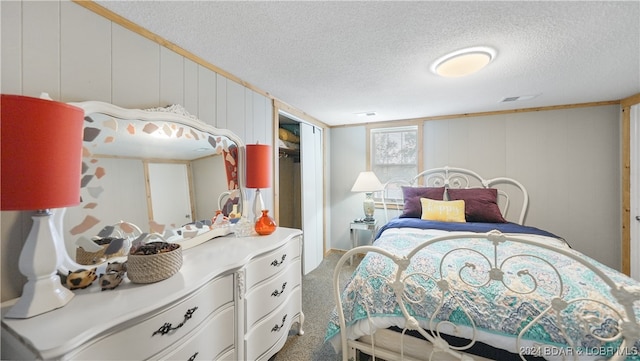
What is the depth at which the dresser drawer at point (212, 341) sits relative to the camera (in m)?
1.06

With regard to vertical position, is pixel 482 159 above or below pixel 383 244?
above

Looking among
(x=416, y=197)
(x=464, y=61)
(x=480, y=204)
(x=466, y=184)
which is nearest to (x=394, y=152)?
(x=416, y=197)

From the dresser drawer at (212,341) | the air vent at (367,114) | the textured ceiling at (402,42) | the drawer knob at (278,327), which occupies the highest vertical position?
the air vent at (367,114)

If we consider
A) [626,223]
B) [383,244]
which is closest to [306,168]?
[383,244]

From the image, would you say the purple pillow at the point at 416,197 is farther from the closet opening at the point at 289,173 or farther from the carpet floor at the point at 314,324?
the closet opening at the point at 289,173

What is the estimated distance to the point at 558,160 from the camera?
9.93ft

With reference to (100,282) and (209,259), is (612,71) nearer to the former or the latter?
(209,259)

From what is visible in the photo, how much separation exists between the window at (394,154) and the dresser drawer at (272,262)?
2.40 m

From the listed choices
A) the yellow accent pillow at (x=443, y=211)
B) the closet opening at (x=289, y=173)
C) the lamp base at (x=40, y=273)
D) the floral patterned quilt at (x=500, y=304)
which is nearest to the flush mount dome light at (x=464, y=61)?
the floral patterned quilt at (x=500, y=304)

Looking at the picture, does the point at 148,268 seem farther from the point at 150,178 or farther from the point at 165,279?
the point at 150,178

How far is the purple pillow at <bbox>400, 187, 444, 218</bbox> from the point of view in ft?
9.86

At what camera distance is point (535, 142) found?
10.2 feet

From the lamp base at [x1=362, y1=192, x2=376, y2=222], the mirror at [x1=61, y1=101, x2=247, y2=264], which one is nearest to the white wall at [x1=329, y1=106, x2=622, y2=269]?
the lamp base at [x1=362, y1=192, x2=376, y2=222]

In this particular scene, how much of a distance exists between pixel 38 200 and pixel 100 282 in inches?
18.5
